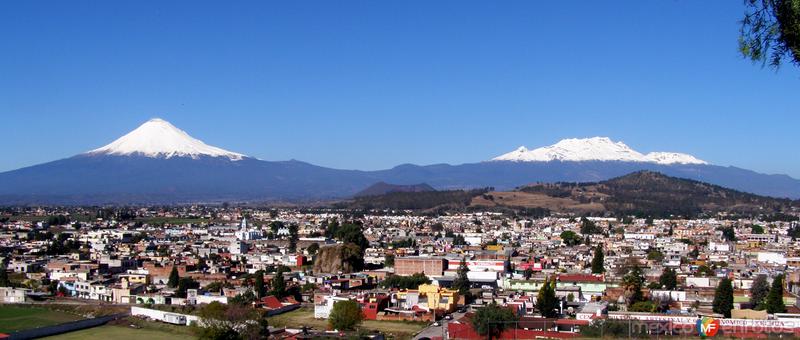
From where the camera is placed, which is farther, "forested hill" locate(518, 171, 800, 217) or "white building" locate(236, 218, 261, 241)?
"forested hill" locate(518, 171, 800, 217)

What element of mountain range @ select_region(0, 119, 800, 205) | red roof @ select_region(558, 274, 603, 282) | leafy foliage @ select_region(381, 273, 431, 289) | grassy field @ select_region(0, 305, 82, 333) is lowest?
grassy field @ select_region(0, 305, 82, 333)

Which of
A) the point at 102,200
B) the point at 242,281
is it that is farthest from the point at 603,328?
the point at 102,200

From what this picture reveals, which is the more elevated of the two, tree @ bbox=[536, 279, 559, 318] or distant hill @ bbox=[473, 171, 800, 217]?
distant hill @ bbox=[473, 171, 800, 217]

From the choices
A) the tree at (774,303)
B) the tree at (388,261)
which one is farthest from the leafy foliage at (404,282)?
the tree at (774,303)

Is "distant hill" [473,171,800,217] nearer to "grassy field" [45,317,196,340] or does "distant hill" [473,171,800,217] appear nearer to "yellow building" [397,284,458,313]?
"yellow building" [397,284,458,313]

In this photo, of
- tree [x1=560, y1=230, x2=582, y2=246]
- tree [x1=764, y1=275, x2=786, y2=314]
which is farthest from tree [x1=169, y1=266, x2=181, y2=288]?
tree [x1=560, y1=230, x2=582, y2=246]

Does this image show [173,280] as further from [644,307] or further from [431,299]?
[644,307]
